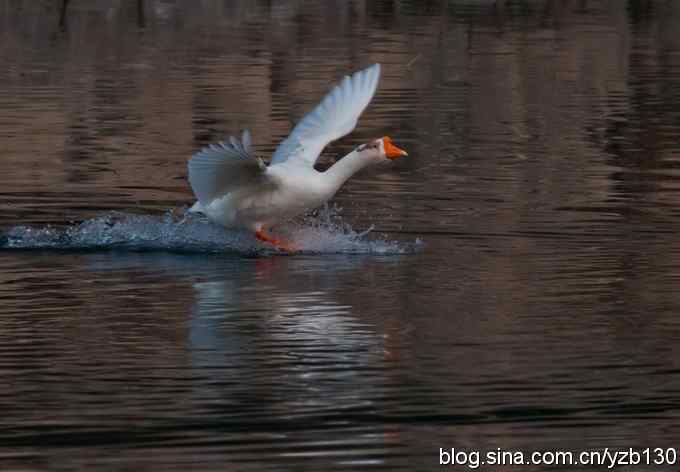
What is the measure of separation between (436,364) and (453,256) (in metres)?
3.16

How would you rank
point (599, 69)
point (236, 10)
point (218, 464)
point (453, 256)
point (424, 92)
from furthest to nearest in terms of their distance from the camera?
point (236, 10)
point (599, 69)
point (424, 92)
point (453, 256)
point (218, 464)

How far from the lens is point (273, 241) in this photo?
44.8ft

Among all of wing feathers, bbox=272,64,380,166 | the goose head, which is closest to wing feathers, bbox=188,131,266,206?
the goose head

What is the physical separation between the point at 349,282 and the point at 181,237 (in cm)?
195

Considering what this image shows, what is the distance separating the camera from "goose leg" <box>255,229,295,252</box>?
13620 millimetres

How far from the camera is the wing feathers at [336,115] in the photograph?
1413 cm

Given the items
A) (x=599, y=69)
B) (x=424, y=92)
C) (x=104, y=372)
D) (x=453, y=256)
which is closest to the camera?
(x=104, y=372)

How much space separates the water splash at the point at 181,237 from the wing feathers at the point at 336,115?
0.60m

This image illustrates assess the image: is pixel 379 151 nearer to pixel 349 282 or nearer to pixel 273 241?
pixel 273 241

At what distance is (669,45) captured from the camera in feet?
99.9

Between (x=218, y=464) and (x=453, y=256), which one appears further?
(x=453, y=256)

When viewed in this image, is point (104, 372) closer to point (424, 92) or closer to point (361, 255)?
point (361, 255)

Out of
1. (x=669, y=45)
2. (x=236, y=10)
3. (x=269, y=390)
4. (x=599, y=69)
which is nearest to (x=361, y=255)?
(x=269, y=390)

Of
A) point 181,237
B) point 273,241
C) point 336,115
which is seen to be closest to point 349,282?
point 273,241
